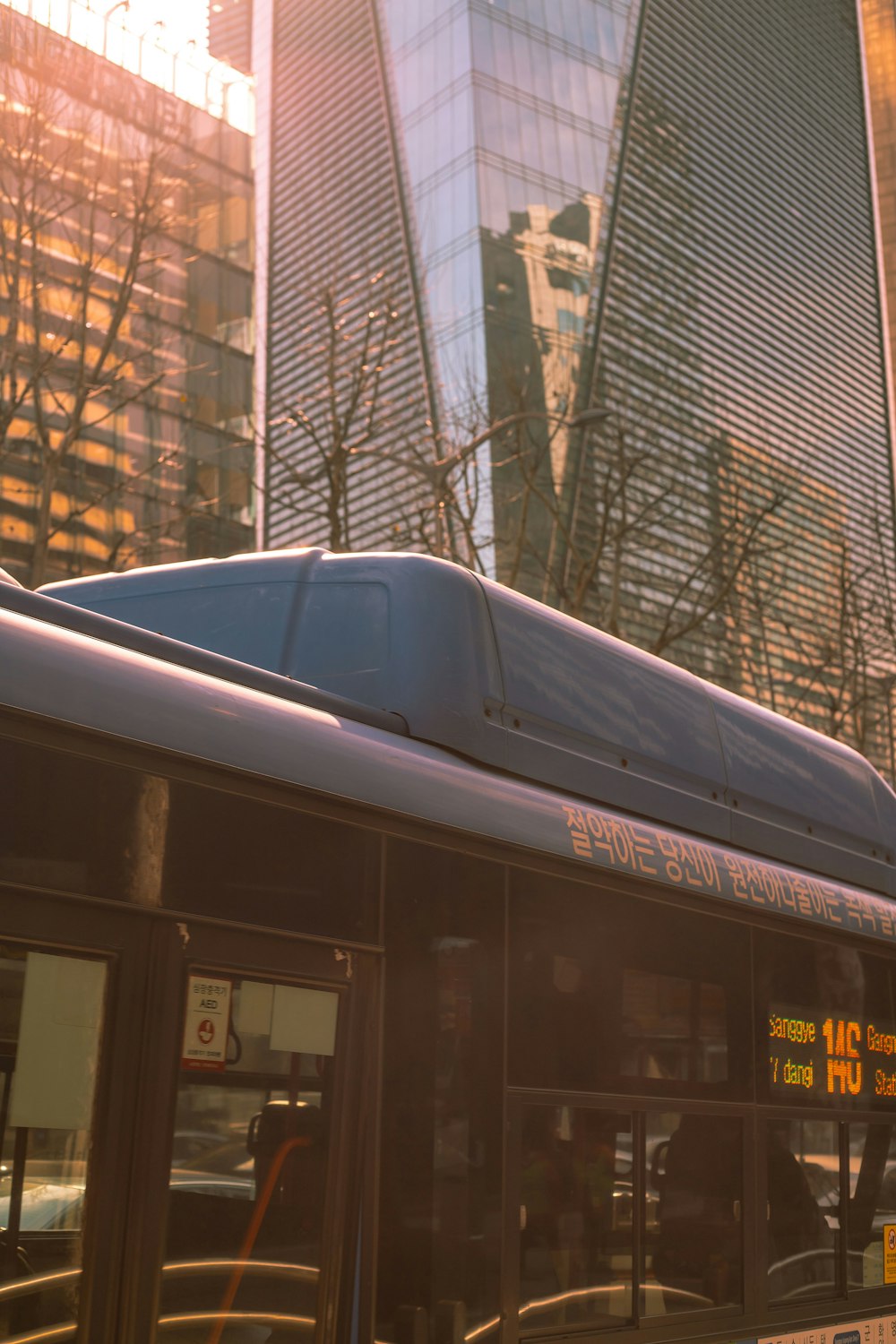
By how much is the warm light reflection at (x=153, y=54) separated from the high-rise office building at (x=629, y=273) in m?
2.61

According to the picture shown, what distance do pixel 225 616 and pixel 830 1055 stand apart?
2.68 meters

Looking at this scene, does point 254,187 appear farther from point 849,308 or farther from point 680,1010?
point 849,308

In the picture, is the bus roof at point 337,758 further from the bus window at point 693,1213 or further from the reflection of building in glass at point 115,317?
the reflection of building in glass at point 115,317

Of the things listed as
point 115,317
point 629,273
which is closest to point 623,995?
point 115,317

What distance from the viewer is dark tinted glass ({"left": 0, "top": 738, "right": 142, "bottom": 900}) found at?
284 centimetres

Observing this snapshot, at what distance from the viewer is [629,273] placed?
160 feet

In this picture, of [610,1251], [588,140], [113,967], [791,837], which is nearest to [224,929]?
[113,967]

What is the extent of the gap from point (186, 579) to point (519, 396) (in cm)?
1571

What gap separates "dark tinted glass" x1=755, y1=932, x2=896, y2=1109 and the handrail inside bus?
1.90 meters

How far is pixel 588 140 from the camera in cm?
5441

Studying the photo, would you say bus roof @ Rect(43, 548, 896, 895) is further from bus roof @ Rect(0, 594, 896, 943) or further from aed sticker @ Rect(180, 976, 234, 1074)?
aed sticker @ Rect(180, 976, 234, 1074)

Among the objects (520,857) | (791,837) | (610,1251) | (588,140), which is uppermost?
(588,140)

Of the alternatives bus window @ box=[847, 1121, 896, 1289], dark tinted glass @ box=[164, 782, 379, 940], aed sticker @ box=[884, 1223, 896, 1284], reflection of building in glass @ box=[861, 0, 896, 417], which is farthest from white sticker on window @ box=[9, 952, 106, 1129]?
reflection of building in glass @ box=[861, 0, 896, 417]

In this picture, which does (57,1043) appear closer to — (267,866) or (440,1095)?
(267,866)
